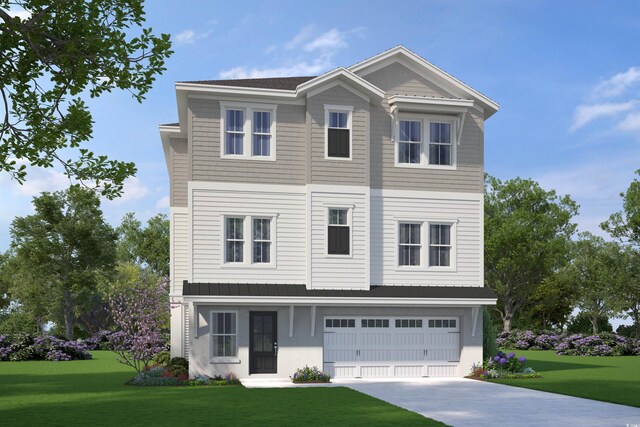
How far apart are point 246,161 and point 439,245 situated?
24.4 feet

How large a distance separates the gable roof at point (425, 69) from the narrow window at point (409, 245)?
523 cm

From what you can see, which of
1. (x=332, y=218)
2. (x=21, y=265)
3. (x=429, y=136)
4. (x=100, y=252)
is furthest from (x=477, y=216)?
(x=21, y=265)

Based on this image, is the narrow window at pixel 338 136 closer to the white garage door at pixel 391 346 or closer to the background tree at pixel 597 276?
the white garage door at pixel 391 346

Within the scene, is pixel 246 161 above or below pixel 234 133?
below

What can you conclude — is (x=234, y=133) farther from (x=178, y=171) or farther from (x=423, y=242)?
(x=423, y=242)

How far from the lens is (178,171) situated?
28.8 m

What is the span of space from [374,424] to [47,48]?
10.5 metres

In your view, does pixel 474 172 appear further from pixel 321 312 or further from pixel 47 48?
pixel 47 48

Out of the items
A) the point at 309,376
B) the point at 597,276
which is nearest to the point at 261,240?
the point at 309,376

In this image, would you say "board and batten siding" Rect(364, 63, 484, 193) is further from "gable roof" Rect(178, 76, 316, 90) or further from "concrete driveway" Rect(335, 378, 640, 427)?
"concrete driveway" Rect(335, 378, 640, 427)

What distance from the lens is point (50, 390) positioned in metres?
22.6

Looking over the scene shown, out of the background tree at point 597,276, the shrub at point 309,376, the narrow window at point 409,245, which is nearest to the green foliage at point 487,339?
the narrow window at point 409,245

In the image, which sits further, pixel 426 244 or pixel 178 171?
pixel 178 171

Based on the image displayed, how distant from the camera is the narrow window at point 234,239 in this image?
81.9 feet
